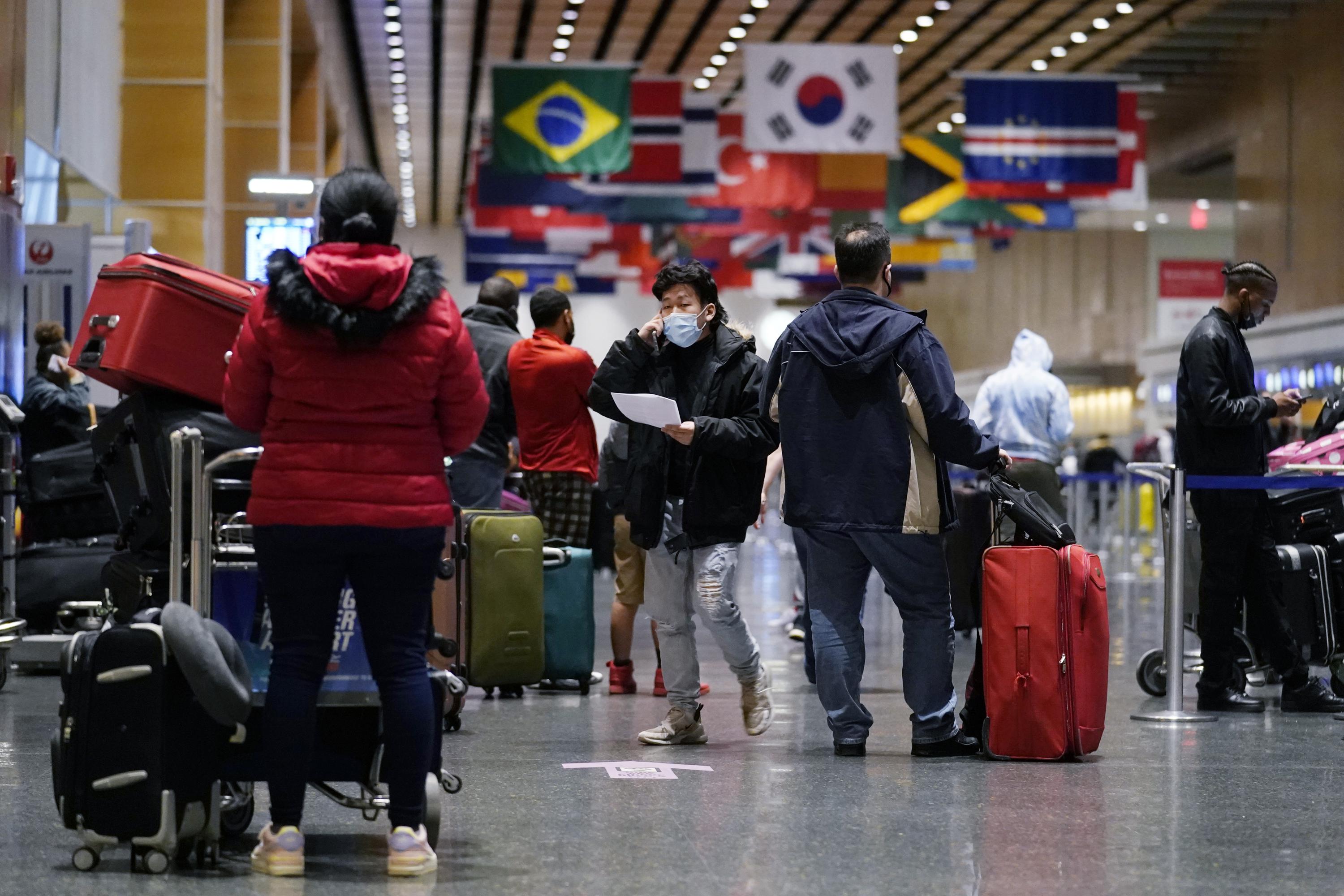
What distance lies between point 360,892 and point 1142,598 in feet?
34.6

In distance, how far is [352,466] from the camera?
3762 mm

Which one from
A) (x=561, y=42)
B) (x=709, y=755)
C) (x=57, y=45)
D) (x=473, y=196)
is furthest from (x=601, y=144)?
(x=709, y=755)

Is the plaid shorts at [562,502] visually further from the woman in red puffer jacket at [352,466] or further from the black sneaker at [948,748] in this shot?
the woman in red puffer jacket at [352,466]

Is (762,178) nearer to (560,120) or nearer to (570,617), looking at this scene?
(560,120)

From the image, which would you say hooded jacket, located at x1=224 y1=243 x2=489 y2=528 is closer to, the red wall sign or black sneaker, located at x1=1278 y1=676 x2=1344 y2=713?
black sneaker, located at x1=1278 y1=676 x2=1344 y2=713

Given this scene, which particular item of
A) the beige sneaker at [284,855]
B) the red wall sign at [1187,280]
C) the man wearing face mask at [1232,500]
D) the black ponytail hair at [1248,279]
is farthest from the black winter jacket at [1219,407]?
the red wall sign at [1187,280]

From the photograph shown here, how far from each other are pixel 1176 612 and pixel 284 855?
3.85m

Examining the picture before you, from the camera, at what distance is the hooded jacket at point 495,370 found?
7.60 meters

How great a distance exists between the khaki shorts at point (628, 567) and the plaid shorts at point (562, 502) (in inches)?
7.4

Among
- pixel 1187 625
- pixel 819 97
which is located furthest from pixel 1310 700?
pixel 819 97

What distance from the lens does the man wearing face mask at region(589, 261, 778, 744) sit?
5754 millimetres

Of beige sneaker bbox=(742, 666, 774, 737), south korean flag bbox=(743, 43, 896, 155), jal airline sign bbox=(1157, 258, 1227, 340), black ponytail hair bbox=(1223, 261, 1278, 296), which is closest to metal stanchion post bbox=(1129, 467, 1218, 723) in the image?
black ponytail hair bbox=(1223, 261, 1278, 296)

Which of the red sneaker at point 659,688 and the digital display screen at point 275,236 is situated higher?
the digital display screen at point 275,236

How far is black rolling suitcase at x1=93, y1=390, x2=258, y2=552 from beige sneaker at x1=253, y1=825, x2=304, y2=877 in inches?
37.3
